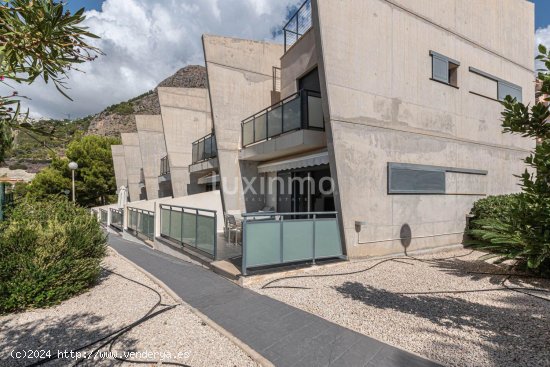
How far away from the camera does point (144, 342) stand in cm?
472

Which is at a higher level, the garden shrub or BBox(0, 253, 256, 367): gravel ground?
the garden shrub

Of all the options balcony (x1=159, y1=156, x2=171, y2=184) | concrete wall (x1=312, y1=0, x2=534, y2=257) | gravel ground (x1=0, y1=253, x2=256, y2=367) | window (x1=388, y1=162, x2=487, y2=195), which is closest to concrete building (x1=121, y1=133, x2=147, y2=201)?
balcony (x1=159, y1=156, x2=171, y2=184)

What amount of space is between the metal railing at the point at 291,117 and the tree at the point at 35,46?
8547mm

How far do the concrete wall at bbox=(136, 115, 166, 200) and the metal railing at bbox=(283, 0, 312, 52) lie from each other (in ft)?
58.4

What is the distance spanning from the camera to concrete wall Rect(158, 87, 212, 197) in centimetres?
2131

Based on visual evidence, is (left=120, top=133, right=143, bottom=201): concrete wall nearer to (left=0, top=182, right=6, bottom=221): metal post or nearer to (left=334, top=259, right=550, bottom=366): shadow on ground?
(left=0, top=182, right=6, bottom=221): metal post

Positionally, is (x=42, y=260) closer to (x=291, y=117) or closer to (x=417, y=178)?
(x=291, y=117)

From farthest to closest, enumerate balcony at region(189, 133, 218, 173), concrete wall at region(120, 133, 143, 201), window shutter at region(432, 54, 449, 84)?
1. concrete wall at region(120, 133, 143, 201)
2. balcony at region(189, 133, 218, 173)
3. window shutter at region(432, 54, 449, 84)

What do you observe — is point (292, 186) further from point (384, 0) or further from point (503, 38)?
point (503, 38)

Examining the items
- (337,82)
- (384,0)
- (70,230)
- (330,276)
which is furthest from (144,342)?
(384,0)

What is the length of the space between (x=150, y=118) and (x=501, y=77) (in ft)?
87.4

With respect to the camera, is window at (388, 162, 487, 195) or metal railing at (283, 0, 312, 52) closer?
window at (388, 162, 487, 195)

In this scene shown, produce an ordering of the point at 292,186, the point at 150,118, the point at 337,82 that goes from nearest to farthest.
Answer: the point at 337,82 < the point at 292,186 < the point at 150,118

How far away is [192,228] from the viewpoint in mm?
10688
